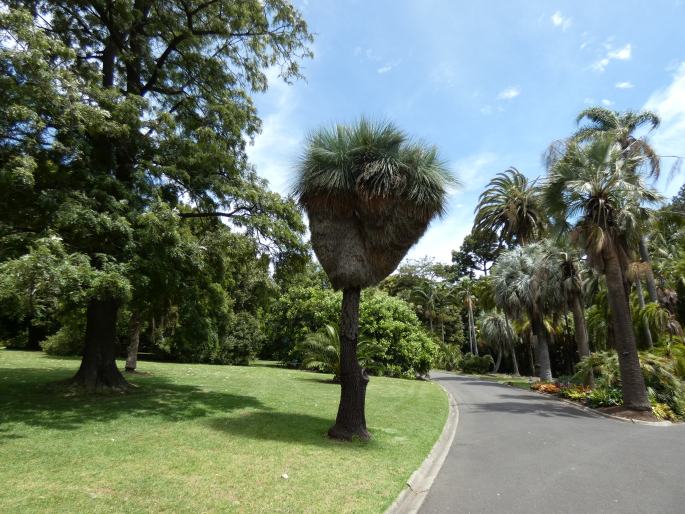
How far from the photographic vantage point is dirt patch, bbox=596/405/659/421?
13.7 m

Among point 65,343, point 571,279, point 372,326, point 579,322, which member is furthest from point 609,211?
point 65,343

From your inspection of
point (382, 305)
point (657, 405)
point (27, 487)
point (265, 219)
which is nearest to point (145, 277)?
point (265, 219)

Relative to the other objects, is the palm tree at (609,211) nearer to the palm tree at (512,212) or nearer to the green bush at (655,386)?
the green bush at (655,386)

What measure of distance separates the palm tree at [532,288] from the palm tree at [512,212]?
238 cm

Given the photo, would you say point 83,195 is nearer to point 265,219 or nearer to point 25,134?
point 25,134

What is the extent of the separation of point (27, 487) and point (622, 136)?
28.8 m

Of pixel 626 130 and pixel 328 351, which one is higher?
pixel 626 130

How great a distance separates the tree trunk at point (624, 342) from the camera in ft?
47.1

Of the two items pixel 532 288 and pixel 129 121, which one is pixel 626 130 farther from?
pixel 129 121

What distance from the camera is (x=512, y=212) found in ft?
109

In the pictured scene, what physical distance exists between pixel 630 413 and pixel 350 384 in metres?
10.6

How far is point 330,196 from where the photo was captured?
9.58 m

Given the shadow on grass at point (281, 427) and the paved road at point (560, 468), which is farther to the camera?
the shadow on grass at point (281, 427)

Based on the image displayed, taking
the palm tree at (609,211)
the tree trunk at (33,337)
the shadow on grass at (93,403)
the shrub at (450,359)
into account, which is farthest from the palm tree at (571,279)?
the tree trunk at (33,337)
